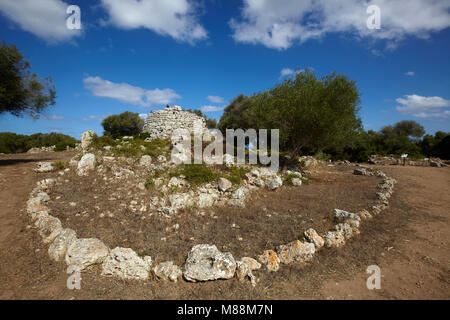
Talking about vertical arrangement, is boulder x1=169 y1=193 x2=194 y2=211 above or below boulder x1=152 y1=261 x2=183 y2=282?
above

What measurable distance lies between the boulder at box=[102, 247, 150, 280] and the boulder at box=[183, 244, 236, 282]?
43.2 inches

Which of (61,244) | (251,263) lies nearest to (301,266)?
(251,263)

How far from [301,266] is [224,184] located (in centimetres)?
557

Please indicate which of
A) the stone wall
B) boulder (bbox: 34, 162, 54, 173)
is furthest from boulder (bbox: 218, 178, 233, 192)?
the stone wall

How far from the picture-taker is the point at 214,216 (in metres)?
8.15

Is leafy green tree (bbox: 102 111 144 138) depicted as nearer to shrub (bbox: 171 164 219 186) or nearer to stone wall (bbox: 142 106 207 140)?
stone wall (bbox: 142 106 207 140)

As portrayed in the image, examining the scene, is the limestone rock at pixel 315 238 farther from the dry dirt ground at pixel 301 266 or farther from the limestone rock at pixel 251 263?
the limestone rock at pixel 251 263

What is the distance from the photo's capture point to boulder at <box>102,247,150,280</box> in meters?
4.77

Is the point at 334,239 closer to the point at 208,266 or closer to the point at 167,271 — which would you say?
the point at 208,266

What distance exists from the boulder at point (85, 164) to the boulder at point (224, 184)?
7.71 metres
